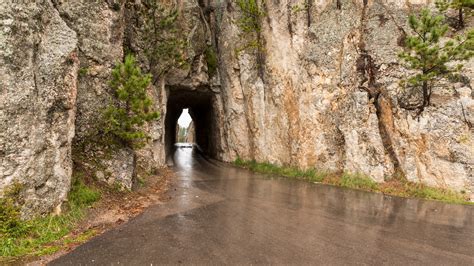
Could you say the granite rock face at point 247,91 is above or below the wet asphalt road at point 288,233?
above

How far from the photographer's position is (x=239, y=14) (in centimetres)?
2278

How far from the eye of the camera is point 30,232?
7.27 meters

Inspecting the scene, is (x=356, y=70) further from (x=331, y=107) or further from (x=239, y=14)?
(x=239, y=14)

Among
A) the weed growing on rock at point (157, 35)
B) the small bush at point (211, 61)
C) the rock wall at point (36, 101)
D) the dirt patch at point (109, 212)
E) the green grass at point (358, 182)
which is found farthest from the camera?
the small bush at point (211, 61)

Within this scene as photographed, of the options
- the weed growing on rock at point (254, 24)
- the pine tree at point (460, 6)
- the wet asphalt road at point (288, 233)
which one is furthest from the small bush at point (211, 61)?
the pine tree at point (460, 6)

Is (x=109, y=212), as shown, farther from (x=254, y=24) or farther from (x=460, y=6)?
(x=460, y=6)

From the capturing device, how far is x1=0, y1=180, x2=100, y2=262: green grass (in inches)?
256

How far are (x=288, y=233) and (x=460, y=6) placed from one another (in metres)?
14.2

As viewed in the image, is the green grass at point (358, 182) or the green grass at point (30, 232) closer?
the green grass at point (30, 232)

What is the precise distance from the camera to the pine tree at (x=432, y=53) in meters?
12.2

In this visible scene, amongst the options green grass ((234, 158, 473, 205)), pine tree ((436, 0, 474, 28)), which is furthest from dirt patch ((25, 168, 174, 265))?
pine tree ((436, 0, 474, 28))

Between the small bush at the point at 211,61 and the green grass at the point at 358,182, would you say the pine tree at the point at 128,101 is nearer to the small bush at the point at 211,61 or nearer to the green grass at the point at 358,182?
the green grass at the point at 358,182

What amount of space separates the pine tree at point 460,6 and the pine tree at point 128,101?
14.1m

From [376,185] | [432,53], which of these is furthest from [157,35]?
[376,185]
